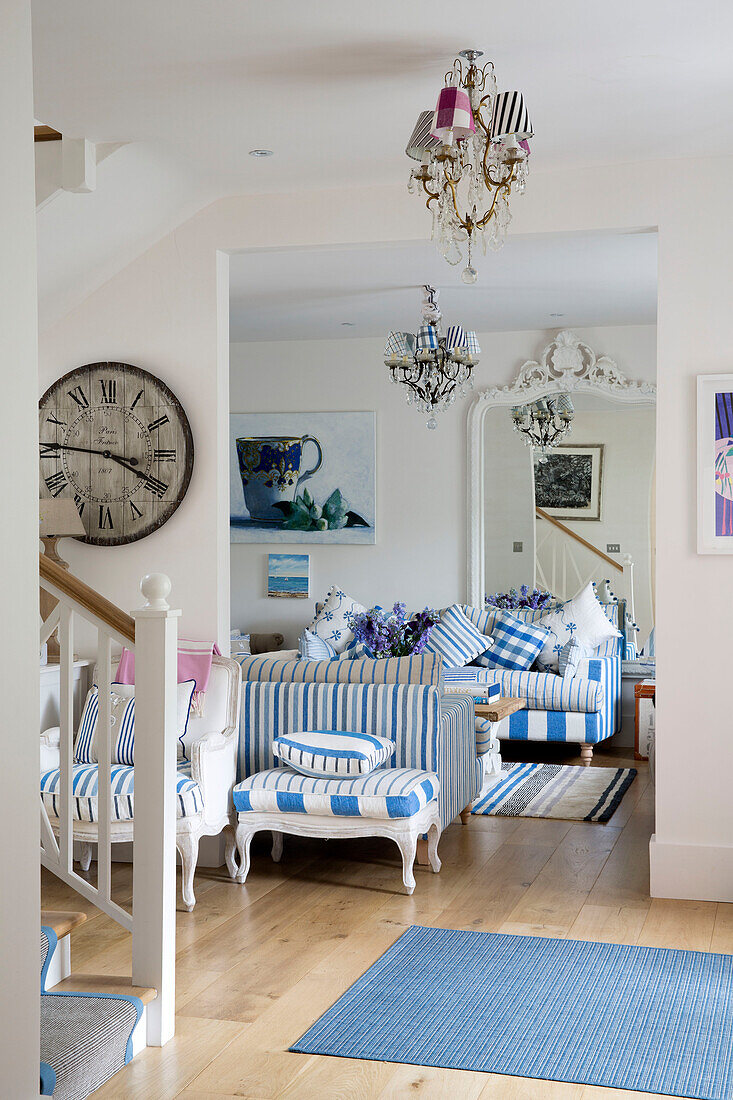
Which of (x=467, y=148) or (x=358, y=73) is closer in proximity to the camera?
(x=467, y=148)

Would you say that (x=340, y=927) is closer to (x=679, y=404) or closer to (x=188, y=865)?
(x=188, y=865)

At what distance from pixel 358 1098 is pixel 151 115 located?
120 inches

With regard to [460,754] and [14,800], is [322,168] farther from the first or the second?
[14,800]

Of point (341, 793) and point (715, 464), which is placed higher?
point (715, 464)

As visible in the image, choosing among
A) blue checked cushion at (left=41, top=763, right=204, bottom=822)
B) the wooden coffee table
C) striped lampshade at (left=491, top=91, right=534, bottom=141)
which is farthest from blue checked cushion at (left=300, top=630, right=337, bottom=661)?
striped lampshade at (left=491, top=91, right=534, bottom=141)

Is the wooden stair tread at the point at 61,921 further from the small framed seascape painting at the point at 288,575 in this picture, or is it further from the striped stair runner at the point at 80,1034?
the small framed seascape painting at the point at 288,575

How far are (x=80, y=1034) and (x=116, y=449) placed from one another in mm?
2712

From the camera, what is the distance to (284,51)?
3223 millimetres

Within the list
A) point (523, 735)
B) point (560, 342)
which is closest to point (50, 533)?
point (523, 735)

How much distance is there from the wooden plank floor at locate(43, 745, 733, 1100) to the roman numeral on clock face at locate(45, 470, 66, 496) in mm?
1665

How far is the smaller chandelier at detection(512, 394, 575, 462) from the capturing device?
7656 millimetres

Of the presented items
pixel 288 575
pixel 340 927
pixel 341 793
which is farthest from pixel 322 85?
pixel 288 575

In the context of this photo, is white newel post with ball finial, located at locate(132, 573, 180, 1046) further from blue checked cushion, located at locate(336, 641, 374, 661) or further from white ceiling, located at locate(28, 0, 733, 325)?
blue checked cushion, located at locate(336, 641, 374, 661)

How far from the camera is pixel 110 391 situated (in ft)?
16.0
